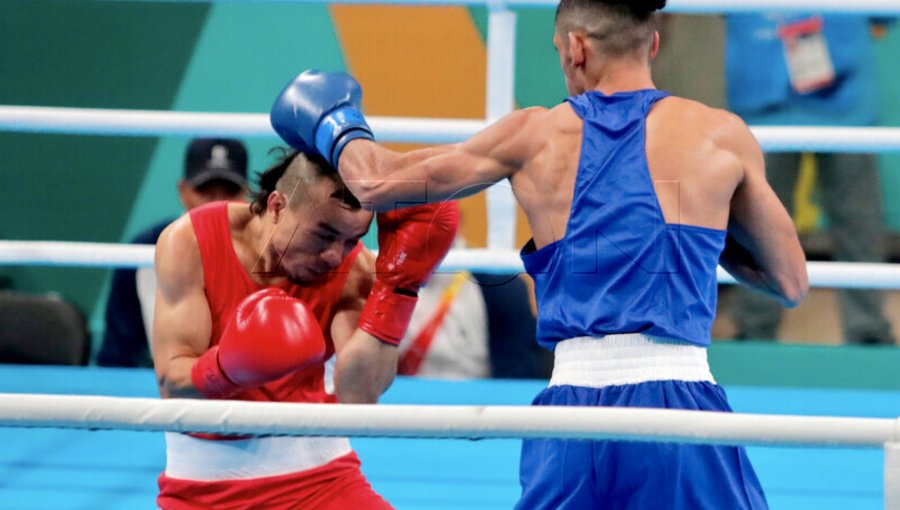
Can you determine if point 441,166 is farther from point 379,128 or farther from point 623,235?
point 379,128

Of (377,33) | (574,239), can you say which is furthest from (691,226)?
(377,33)

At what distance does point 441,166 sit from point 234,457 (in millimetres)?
715

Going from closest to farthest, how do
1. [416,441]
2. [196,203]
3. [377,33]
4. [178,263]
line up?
1. [178,263]
2. [416,441]
3. [196,203]
4. [377,33]

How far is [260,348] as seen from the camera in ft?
6.61

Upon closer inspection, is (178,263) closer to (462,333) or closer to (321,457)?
(321,457)

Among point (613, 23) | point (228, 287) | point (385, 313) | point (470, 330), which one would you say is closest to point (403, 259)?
point (385, 313)

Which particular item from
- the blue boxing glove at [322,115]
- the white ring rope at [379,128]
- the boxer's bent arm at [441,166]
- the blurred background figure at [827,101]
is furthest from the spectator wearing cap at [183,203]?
the blurred background figure at [827,101]

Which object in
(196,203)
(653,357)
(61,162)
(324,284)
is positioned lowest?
(61,162)

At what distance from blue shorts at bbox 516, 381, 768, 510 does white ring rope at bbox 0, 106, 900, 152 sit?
49.0 inches

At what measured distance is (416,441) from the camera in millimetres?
3312

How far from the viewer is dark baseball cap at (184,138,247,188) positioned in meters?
3.76

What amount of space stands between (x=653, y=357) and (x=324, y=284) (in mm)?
764

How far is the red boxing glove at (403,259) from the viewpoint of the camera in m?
2.29

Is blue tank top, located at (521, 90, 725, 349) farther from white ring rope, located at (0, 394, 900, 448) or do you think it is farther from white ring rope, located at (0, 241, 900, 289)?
white ring rope, located at (0, 241, 900, 289)
